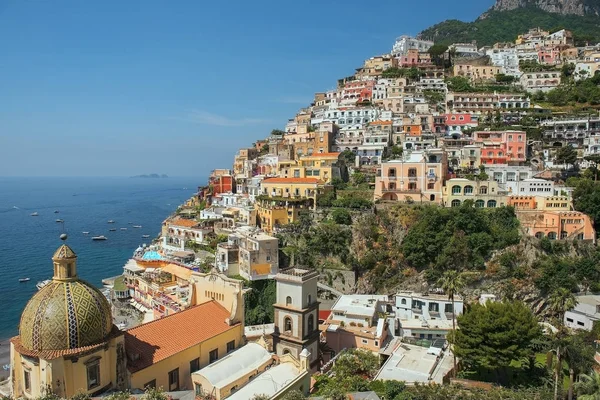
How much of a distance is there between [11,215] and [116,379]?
481 ft

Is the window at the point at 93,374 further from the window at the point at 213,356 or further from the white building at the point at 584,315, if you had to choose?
the white building at the point at 584,315

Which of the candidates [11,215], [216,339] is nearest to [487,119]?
[216,339]

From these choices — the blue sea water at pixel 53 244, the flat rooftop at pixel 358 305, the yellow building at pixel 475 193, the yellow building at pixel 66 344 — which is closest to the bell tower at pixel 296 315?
the flat rooftop at pixel 358 305

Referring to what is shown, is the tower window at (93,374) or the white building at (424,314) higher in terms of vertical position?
the tower window at (93,374)

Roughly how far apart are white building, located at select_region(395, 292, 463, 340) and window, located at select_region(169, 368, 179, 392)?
60.9 ft

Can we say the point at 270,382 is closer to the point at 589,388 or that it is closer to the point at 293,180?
the point at 589,388

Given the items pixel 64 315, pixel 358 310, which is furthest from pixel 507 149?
pixel 64 315

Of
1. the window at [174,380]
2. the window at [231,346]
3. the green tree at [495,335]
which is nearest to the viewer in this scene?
the window at [174,380]

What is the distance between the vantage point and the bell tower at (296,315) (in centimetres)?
2758

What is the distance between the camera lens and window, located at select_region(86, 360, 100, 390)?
17203 mm

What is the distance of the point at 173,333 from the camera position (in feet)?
69.5

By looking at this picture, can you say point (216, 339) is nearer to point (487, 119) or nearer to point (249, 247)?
point (249, 247)

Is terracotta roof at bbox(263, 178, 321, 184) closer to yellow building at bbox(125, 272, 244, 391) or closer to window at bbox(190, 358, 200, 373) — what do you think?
yellow building at bbox(125, 272, 244, 391)

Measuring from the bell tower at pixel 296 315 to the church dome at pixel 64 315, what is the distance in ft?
40.5
